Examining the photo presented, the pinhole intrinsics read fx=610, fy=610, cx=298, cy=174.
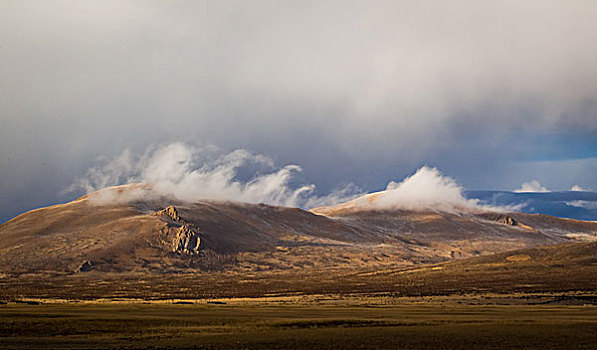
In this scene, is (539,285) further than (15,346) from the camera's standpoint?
Yes

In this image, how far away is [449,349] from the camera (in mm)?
54250

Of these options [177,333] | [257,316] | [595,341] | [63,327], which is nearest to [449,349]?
[595,341]

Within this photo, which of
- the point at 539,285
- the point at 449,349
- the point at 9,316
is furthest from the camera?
the point at 539,285

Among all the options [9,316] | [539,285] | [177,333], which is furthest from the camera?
[539,285]

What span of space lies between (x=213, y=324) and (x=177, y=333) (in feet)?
31.1

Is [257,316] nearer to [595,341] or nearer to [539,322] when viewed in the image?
[539,322]

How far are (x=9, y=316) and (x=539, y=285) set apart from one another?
156 meters

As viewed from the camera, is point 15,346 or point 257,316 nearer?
point 15,346

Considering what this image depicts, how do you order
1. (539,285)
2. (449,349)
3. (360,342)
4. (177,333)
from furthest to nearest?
(539,285) < (177,333) < (360,342) < (449,349)

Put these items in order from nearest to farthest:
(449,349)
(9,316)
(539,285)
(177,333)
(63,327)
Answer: (449,349), (177,333), (63,327), (9,316), (539,285)

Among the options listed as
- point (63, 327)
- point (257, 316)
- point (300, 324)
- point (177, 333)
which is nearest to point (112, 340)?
point (177, 333)

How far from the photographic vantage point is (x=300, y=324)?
7406 centimetres

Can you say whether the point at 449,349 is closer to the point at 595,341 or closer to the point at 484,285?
the point at 595,341

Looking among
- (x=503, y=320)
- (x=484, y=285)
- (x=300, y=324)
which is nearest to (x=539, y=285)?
(x=484, y=285)
